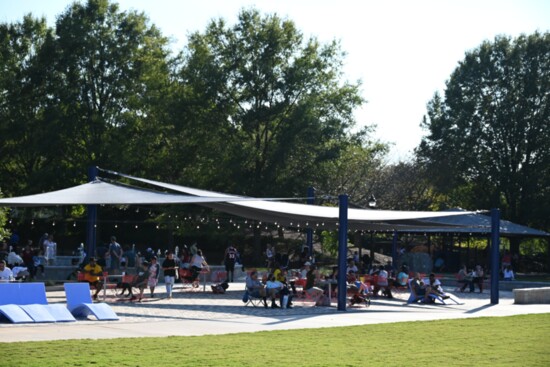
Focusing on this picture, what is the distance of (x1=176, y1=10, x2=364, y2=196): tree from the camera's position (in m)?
40.8

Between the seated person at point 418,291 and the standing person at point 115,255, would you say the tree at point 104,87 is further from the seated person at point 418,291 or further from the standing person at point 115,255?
the seated person at point 418,291

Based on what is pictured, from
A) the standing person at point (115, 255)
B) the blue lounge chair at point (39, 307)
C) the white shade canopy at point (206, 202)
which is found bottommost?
the blue lounge chair at point (39, 307)

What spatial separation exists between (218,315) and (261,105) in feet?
83.5

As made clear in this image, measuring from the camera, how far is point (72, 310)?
1555 centimetres

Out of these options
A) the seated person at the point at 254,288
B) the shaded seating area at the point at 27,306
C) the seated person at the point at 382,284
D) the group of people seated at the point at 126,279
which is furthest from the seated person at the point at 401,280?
the shaded seating area at the point at 27,306

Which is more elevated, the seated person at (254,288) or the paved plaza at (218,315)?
the seated person at (254,288)

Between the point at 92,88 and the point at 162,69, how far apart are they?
348cm

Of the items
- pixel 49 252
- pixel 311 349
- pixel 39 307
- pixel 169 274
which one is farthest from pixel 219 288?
pixel 311 349

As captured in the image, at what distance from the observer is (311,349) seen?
39.6ft

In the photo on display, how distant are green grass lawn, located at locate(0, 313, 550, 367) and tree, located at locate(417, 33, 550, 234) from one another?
101ft

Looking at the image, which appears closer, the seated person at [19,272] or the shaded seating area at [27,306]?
the shaded seating area at [27,306]

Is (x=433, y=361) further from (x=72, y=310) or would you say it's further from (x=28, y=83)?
(x=28, y=83)

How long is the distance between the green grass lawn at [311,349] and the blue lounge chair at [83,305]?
2943 mm

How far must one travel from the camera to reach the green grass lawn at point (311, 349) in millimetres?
10609
